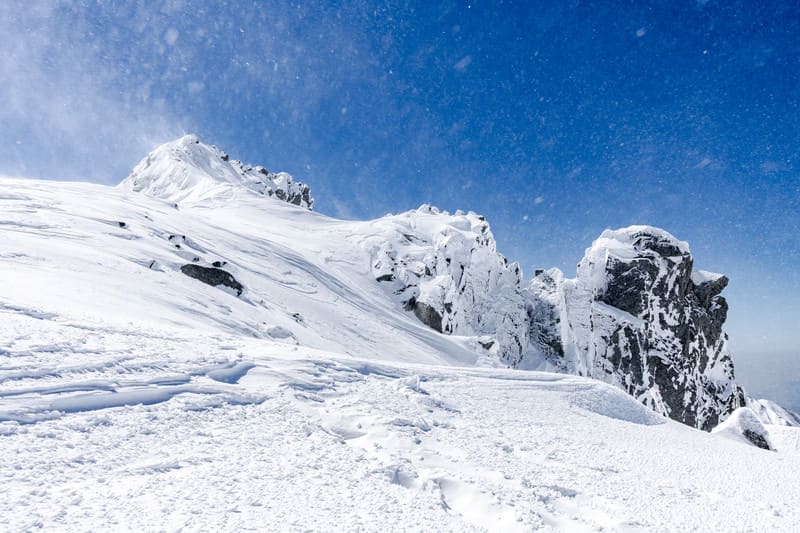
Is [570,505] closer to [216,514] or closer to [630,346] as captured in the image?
[216,514]

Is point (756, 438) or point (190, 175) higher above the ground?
point (190, 175)

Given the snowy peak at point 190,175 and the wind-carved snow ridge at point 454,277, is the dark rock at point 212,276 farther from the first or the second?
the snowy peak at point 190,175

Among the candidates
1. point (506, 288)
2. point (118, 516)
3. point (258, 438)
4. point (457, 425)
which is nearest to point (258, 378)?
point (258, 438)

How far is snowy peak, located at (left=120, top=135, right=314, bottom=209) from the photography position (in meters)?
58.8

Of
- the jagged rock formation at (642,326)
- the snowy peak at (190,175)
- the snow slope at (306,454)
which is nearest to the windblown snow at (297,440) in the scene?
the snow slope at (306,454)

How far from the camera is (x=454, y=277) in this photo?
4850 cm

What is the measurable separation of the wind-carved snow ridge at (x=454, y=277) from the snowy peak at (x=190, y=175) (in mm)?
26353

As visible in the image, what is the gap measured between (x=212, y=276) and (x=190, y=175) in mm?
53133

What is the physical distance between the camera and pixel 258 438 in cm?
409

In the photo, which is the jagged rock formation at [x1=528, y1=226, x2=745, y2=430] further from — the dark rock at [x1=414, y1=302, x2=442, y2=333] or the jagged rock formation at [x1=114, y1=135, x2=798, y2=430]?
the dark rock at [x1=414, y1=302, x2=442, y2=333]

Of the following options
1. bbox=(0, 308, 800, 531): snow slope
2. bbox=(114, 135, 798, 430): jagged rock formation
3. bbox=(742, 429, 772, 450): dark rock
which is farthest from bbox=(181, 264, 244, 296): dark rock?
bbox=(114, 135, 798, 430): jagged rock formation

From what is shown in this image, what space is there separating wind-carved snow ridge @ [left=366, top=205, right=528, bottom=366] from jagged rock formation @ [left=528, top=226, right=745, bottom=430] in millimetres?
4609

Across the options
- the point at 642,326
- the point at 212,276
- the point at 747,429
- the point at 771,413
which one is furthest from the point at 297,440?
the point at 771,413

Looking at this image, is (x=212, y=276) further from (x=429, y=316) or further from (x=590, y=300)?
(x=590, y=300)
